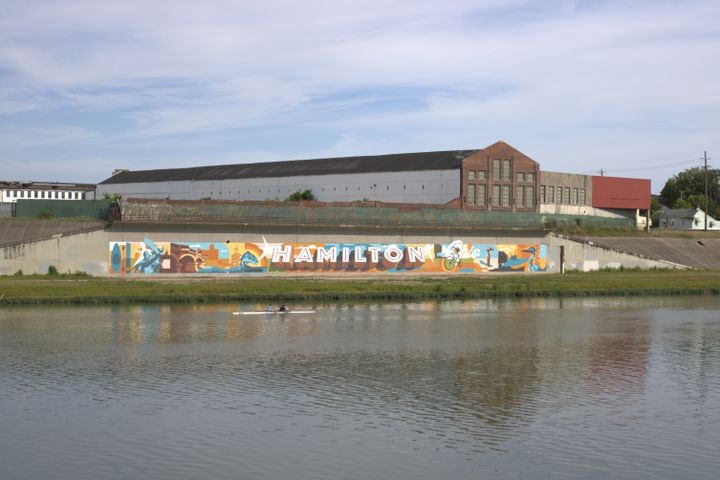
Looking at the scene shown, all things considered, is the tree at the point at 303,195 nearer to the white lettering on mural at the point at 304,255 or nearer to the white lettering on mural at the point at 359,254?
the white lettering on mural at the point at 359,254

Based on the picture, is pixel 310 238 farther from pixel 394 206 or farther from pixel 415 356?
pixel 415 356

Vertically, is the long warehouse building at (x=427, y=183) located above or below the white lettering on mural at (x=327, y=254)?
above

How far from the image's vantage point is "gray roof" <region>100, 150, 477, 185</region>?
115m

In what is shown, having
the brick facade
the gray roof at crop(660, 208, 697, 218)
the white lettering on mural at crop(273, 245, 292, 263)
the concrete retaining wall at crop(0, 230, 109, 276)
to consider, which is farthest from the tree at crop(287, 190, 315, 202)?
the gray roof at crop(660, 208, 697, 218)

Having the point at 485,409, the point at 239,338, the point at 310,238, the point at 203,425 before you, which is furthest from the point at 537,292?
the point at 203,425

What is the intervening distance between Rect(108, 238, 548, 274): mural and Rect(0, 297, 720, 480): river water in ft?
70.5

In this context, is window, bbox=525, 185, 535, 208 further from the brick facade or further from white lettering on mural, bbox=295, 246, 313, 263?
white lettering on mural, bbox=295, 246, 313, 263

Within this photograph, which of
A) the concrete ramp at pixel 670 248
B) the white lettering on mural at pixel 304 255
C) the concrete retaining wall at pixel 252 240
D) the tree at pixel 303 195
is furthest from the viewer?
the tree at pixel 303 195

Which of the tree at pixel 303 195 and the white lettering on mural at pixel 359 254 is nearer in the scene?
the white lettering on mural at pixel 359 254

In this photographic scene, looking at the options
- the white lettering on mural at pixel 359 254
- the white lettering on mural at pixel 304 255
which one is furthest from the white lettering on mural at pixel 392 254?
the white lettering on mural at pixel 304 255

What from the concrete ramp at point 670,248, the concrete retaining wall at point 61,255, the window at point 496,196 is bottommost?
the concrete retaining wall at point 61,255

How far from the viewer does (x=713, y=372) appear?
4191 centimetres

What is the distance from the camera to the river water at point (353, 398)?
27.0 m

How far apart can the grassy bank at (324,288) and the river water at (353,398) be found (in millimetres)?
7914
